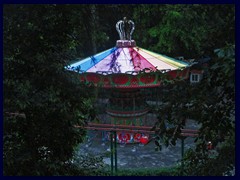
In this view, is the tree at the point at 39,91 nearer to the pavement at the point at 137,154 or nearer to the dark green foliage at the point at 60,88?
the dark green foliage at the point at 60,88

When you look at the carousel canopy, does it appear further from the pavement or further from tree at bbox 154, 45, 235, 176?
tree at bbox 154, 45, 235, 176

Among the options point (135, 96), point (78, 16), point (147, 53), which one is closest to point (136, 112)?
point (135, 96)

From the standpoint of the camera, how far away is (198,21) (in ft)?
8.36

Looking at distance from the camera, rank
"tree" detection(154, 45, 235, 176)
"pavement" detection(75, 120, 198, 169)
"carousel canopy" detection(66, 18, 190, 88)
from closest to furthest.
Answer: "tree" detection(154, 45, 235, 176) < "carousel canopy" detection(66, 18, 190, 88) < "pavement" detection(75, 120, 198, 169)

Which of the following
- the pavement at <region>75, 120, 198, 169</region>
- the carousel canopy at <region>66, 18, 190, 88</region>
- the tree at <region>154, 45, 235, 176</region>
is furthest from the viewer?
the pavement at <region>75, 120, 198, 169</region>

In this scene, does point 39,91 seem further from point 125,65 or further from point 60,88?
point 125,65

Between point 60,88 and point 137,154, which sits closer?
point 60,88

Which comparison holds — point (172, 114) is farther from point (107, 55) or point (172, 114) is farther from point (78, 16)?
point (107, 55)

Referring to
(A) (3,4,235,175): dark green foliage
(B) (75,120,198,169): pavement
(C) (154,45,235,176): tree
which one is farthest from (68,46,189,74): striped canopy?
(C) (154,45,235,176): tree

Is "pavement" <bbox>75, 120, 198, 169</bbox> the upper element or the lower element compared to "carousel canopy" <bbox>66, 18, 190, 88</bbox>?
lower

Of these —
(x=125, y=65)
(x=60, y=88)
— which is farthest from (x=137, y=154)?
(x=60, y=88)

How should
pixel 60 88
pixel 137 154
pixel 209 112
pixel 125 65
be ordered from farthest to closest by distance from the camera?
pixel 137 154 → pixel 125 65 → pixel 60 88 → pixel 209 112

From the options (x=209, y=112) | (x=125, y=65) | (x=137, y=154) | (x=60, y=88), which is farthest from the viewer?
(x=137, y=154)

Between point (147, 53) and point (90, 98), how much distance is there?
3.75 metres
